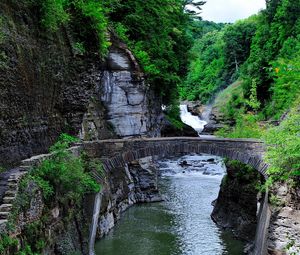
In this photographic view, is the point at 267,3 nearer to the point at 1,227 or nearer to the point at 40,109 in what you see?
the point at 40,109

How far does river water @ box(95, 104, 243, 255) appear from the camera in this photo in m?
18.1


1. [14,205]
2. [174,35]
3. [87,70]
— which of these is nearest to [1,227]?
[14,205]

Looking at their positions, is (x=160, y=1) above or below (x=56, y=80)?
above

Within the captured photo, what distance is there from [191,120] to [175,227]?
32.8 metres

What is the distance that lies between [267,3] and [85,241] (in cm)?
3458

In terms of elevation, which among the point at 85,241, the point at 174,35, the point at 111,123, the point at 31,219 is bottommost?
the point at 85,241

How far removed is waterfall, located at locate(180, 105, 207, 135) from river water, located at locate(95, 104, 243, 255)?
1899 cm

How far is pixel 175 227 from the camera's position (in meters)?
21.0

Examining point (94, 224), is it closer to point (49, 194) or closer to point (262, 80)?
point (49, 194)

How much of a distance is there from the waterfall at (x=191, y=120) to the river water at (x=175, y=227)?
19.0 meters

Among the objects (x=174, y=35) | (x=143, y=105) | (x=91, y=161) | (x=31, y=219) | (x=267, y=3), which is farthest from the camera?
(x=267, y=3)

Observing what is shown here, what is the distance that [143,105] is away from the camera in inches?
1045

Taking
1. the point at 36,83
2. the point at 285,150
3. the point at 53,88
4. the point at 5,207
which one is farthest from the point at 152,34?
the point at 5,207

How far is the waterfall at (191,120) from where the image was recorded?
5060 cm
